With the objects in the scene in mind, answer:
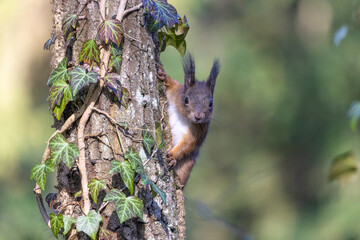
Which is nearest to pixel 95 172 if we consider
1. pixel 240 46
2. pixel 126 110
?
pixel 126 110

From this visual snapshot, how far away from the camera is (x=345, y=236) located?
187 inches

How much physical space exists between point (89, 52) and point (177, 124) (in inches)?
45.8

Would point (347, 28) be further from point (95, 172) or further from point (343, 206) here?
point (343, 206)

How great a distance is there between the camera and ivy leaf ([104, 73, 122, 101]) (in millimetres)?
1468

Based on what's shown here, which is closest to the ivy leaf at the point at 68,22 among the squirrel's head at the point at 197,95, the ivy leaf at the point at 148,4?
the ivy leaf at the point at 148,4

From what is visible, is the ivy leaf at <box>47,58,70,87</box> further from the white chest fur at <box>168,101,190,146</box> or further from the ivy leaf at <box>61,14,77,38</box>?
the white chest fur at <box>168,101,190,146</box>

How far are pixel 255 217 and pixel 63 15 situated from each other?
5.17 m

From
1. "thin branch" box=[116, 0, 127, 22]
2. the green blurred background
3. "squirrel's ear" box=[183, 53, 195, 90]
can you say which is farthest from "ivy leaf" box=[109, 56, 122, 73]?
the green blurred background

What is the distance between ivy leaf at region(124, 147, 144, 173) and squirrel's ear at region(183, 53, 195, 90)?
993mm

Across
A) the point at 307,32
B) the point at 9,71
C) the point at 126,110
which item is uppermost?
the point at 307,32

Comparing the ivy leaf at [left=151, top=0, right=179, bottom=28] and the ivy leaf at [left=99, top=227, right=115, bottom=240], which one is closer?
the ivy leaf at [left=99, top=227, right=115, bottom=240]

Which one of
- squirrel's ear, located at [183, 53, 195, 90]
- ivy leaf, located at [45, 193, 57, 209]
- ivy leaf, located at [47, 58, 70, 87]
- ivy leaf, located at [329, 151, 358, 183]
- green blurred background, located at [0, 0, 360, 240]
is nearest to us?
ivy leaf, located at [329, 151, 358, 183]

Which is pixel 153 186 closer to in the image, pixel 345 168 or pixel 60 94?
pixel 60 94

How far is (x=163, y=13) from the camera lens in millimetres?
1608
